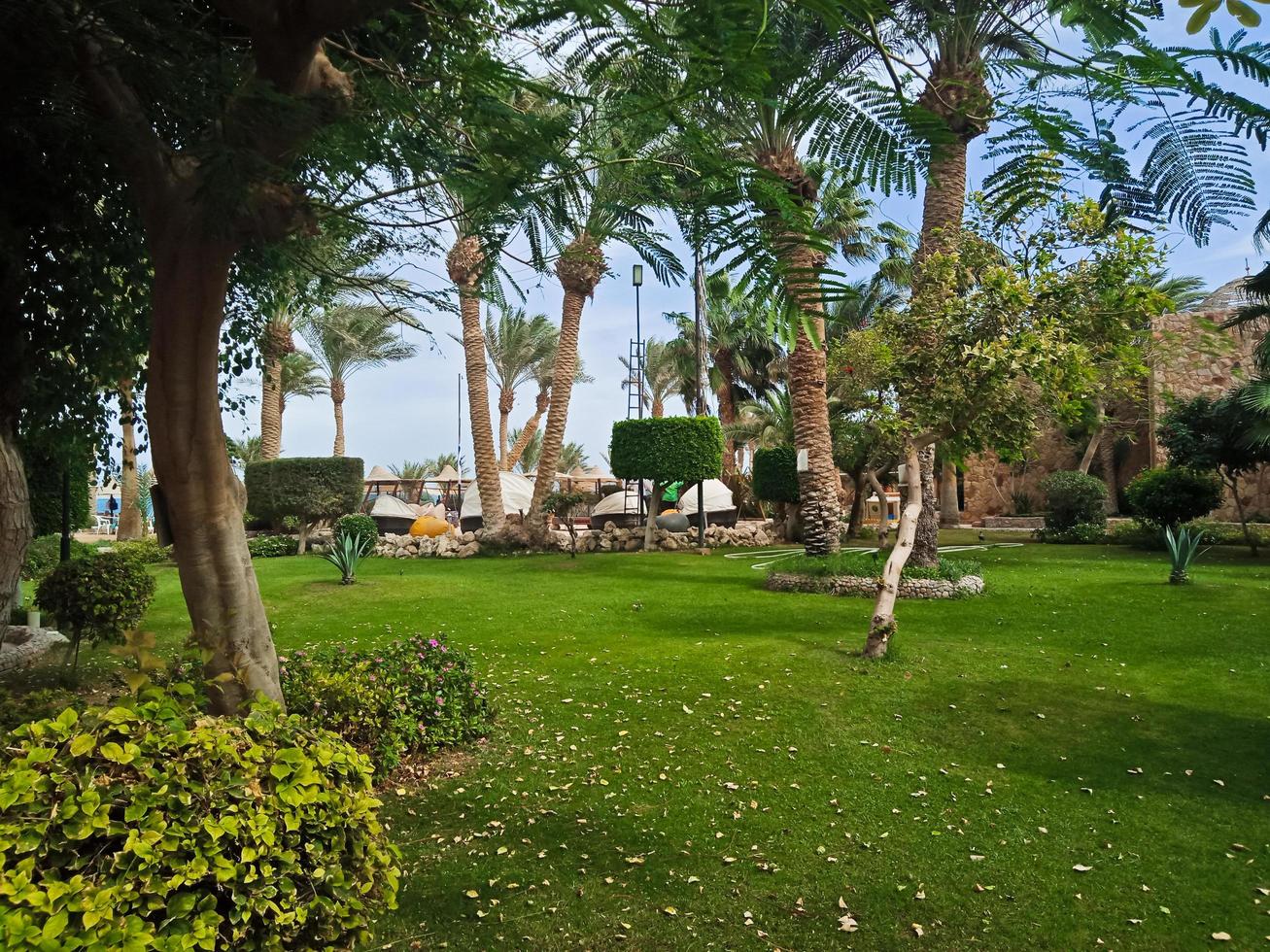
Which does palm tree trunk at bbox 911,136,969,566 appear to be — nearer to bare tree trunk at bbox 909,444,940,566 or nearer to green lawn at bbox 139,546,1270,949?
bare tree trunk at bbox 909,444,940,566

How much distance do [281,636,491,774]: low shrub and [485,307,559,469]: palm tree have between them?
109 feet

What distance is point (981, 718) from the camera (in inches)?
259

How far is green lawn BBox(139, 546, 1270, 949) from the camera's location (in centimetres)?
375

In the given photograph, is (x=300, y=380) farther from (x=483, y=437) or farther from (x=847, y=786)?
(x=847, y=786)

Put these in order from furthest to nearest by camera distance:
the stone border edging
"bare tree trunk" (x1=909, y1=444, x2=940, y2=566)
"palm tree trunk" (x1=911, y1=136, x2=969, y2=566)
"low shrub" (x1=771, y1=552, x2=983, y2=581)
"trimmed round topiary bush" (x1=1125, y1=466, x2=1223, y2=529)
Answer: "trimmed round topiary bush" (x1=1125, y1=466, x2=1223, y2=529) < "bare tree trunk" (x1=909, y1=444, x2=940, y2=566) < "palm tree trunk" (x1=911, y1=136, x2=969, y2=566) < "low shrub" (x1=771, y1=552, x2=983, y2=581) < the stone border edging

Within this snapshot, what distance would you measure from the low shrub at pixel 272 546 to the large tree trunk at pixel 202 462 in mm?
17832

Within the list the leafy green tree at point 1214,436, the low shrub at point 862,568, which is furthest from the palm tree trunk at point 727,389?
the low shrub at point 862,568

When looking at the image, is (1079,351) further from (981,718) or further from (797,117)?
(797,117)

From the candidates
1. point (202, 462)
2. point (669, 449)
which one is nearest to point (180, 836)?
point (202, 462)

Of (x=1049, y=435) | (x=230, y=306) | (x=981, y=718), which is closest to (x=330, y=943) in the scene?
(x=230, y=306)

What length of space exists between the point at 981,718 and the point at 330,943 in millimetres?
5548

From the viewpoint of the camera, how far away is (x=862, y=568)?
43.1 ft

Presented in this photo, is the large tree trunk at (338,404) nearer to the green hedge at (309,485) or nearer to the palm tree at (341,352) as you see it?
the palm tree at (341,352)

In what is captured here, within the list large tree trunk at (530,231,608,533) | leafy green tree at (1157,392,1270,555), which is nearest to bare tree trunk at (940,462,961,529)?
leafy green tree at (1157,392,1270,555)
